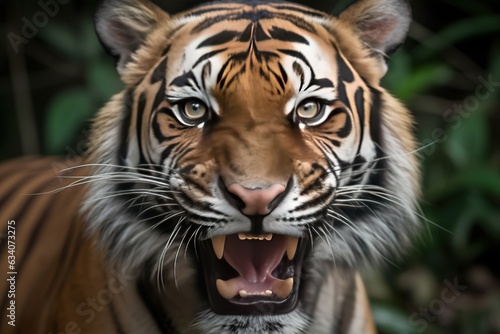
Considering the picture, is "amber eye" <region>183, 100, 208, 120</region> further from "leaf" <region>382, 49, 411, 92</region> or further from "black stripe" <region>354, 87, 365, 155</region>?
"leaf" <region>382, 49, 411, 92</region>

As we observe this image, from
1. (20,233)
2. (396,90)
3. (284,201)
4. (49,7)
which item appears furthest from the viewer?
(396,90)

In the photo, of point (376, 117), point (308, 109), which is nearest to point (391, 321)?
point (376, 117)

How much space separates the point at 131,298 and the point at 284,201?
33 cm

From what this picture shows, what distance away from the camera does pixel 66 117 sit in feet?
7.67

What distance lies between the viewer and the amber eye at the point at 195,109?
1.18 m

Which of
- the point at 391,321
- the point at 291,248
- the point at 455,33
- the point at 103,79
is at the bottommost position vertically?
the point at 391,321

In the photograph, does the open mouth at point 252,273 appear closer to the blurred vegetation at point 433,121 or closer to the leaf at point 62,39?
the blurred vegetation at point 433,121

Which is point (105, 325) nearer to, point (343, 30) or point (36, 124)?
point (343, 30)

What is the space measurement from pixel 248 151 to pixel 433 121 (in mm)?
1520

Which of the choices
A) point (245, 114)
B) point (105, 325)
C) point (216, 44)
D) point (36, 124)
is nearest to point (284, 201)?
point (245, 114)

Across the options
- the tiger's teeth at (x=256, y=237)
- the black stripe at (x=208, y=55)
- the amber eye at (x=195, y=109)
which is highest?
the black stripe at (x=208, y=55)

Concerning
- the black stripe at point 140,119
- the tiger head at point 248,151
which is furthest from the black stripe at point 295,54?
the black stripe at point 140,119

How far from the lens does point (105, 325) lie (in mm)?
1308

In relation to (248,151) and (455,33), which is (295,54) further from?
(455,33)
